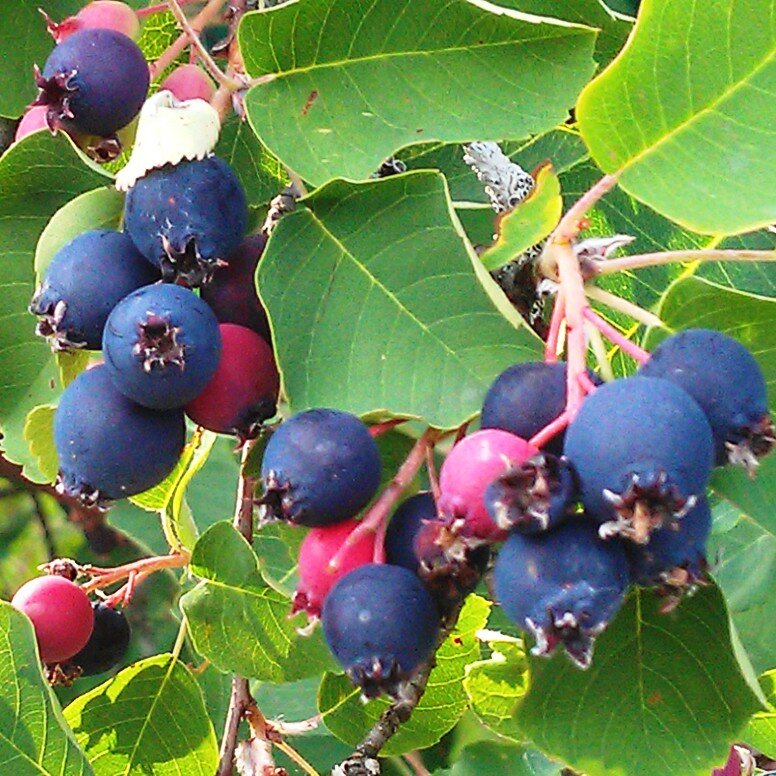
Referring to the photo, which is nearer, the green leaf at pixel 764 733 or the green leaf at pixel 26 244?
the green leaf at pixel 26 244

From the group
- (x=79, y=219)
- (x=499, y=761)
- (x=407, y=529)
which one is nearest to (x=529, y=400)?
(x=407, y=529)

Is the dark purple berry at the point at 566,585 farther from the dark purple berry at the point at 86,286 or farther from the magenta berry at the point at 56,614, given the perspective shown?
the magenta berry at the point at 56,614

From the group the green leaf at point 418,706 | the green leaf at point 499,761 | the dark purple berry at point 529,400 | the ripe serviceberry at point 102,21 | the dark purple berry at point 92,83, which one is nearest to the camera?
the dark purple berry at point 529,400

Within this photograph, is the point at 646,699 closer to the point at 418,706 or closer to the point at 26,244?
the point at 418,706

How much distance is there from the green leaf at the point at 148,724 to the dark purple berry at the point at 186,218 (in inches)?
28.5

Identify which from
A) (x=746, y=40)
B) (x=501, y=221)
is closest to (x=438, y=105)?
(x=501, y=221)

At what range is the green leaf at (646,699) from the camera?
108 cm

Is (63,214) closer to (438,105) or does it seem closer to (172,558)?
(438,105)

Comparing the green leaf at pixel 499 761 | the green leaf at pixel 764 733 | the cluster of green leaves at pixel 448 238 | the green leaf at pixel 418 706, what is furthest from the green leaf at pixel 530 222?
the green leaf at pixel 499 761

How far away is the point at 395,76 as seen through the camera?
44.0 inches

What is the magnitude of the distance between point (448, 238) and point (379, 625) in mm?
322

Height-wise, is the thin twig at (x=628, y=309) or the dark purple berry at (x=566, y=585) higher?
the thin twig at (x=628, y=309)

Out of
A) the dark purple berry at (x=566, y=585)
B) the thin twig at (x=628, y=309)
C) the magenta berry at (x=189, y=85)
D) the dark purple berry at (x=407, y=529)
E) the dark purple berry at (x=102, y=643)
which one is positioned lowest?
the dark purple berry at (x=102, y=643)

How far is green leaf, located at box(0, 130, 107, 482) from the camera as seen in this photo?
119 cm
